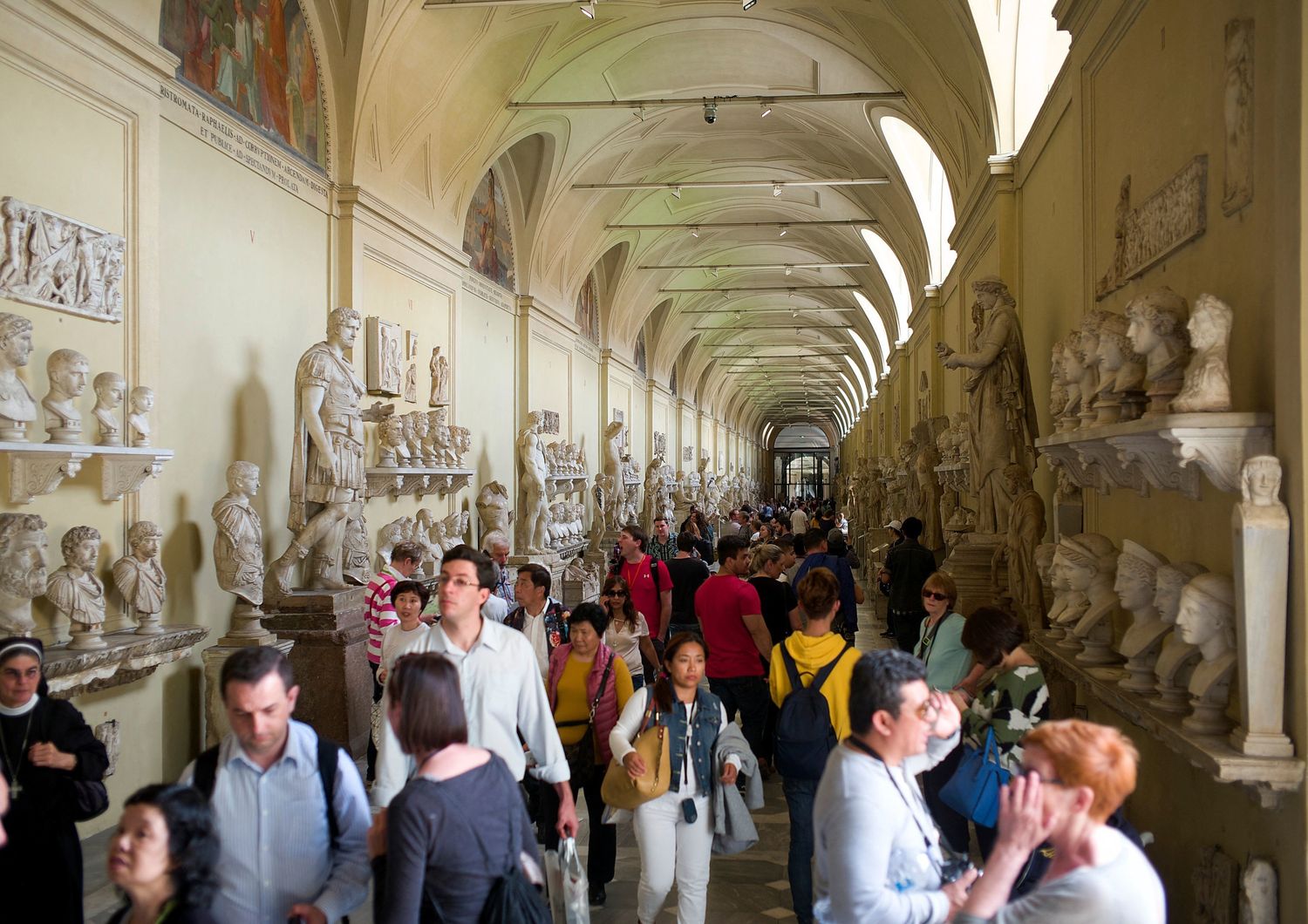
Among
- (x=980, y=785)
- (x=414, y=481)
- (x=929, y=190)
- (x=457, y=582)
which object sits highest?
(x=929, y=190)

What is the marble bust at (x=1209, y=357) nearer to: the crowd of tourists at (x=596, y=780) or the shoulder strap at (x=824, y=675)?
the crowd of tourists at (x=596, y=780)

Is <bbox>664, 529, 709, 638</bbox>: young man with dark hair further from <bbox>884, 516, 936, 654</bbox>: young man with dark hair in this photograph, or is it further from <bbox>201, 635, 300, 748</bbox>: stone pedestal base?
<bbox>201, 635, 300, 748</bbox>: stone pedestal base

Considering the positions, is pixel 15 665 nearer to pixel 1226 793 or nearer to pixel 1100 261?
pixel 1226 793

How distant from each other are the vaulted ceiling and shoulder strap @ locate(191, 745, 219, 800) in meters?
8.79

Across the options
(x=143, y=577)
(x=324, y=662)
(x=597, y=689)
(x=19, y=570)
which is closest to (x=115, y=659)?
(x=143, y=577)

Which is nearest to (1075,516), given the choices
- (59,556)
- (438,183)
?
(59,556)

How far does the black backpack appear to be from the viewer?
4293 millimetres

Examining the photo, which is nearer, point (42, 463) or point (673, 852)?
point (673, 852)

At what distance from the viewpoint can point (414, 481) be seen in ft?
37.6

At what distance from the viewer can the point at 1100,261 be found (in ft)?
20.2

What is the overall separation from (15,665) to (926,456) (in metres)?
12.0

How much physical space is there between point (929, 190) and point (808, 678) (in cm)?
1385

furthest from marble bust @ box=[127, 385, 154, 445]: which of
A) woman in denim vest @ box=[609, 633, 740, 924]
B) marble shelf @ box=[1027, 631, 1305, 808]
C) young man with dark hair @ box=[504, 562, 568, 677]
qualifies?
marble shelf @ box=[1027, 631, 1305, 808]

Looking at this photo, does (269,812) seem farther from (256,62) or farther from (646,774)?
(256,62)
